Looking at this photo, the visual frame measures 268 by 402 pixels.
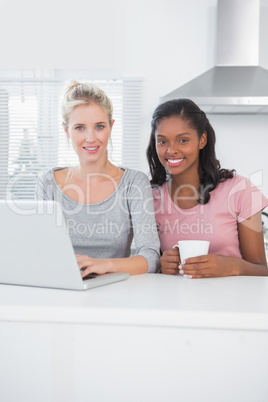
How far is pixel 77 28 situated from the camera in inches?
133

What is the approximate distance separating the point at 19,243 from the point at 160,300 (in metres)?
0.32

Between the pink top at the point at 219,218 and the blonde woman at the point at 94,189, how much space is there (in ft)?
0.67

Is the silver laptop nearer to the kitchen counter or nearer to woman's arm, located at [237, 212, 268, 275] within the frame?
the kitchen counter

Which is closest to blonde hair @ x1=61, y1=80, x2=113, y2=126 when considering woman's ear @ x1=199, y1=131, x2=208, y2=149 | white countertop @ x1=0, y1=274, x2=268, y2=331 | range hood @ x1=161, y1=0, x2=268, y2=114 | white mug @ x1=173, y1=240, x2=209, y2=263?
woman's ear @ x1=199, y1=131, x2=208, y2=149

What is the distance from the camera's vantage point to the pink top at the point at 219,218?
166 centimetres

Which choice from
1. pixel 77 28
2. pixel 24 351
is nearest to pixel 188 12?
pixel 77 28

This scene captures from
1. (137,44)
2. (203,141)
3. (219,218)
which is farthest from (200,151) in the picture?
(137,44)

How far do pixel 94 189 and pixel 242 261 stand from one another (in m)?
0.54

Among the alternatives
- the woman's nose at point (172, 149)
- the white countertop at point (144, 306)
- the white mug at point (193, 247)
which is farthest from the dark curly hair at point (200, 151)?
the white countertop at point (144, 306)

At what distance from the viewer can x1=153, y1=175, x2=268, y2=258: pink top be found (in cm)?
166

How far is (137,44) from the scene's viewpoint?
3387mm

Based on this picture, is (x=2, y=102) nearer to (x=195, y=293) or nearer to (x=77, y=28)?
(x=77, y=28)

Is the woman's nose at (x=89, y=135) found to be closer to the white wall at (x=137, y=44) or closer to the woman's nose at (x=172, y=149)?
the woman's nose at (x=172, y=149)

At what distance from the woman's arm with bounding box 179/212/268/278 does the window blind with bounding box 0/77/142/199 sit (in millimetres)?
1871
